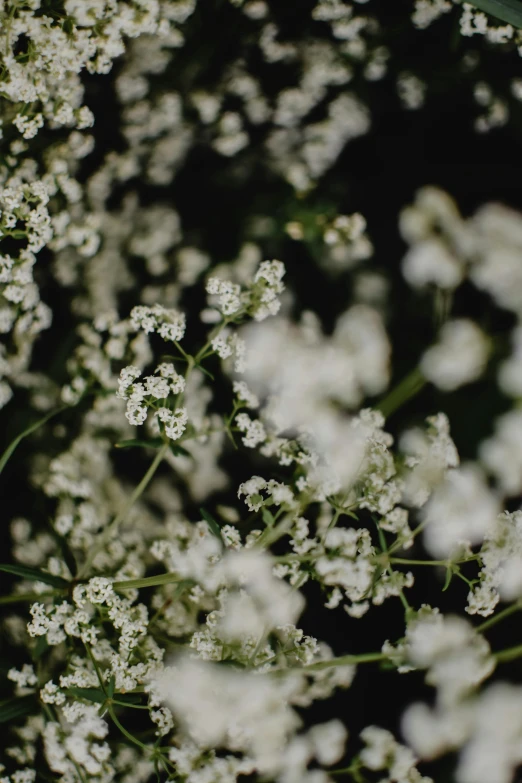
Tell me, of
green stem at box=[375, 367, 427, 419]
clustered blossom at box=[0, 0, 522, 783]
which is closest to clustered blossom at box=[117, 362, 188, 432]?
clustered blossom at box=[0, 0, 522, 783]

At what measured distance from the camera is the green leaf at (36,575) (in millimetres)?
632

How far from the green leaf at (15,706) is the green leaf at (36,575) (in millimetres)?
141

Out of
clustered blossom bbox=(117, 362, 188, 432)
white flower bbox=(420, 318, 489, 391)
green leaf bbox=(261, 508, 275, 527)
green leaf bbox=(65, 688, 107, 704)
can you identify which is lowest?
green leaf bbox=(65, 688, 107, 704)

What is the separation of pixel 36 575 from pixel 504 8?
28.5 inches

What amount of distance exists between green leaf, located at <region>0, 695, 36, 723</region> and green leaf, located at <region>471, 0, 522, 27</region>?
2.81 feet

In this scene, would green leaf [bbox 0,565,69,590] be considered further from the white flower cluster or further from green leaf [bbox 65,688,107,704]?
the white flower cluster

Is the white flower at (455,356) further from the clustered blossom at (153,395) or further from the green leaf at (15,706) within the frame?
the green leaf at (15,706)

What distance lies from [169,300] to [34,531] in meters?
0.39

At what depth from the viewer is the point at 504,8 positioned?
68 cm

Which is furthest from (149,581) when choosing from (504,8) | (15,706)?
(504,8)

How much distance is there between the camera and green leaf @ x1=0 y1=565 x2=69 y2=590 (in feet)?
2.07

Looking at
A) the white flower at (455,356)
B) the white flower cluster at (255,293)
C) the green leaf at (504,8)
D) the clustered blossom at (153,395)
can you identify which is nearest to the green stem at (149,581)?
the clustered blossom at (153,395)

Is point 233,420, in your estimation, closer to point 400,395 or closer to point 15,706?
point 400,395

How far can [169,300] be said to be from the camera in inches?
40.2
